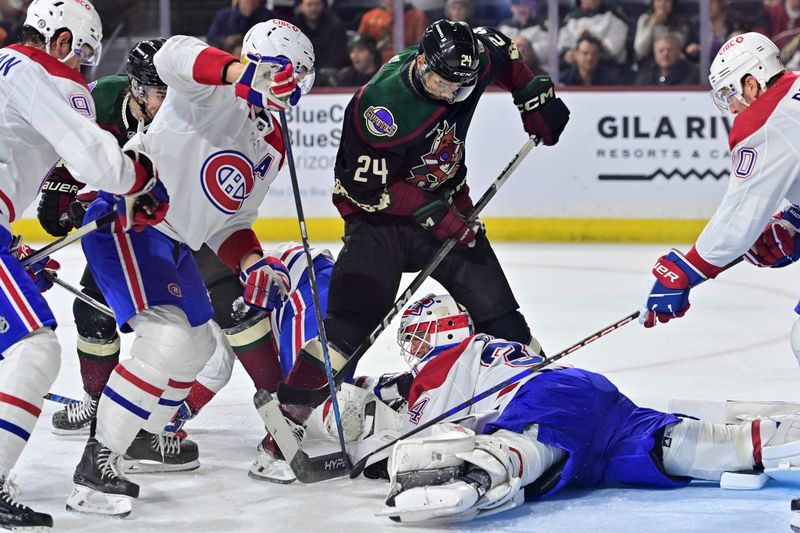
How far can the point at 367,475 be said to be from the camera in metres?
3.20

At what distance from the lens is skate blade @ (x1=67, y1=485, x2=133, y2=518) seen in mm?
2852

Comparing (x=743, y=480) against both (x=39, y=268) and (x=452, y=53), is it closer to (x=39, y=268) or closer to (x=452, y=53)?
(x=452, y=53)

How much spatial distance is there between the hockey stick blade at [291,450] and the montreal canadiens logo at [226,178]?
0.47 m

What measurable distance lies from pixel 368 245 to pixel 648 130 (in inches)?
155

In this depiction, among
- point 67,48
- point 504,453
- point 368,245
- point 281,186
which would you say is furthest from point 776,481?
point 281,186

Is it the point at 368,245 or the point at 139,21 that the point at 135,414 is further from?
the point at 139,21

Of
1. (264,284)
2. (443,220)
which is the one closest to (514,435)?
(264,284)

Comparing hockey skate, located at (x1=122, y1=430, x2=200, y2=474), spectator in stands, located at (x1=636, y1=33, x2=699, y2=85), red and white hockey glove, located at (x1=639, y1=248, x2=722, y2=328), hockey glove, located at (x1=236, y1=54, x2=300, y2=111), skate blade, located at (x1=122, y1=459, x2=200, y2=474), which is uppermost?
spectator in stands, located at (x1=636, y1=33, x2=699, y2=85)

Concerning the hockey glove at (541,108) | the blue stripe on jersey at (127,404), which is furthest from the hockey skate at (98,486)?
the hockey glove at (541,108)

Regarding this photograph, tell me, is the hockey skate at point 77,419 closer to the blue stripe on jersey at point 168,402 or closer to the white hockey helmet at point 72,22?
the blue stripe on jersey at point 168,402

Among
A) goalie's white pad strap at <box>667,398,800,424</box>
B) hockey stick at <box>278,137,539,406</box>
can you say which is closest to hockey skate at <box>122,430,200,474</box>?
A: hockey stick at <box>278,137,539,406</box>

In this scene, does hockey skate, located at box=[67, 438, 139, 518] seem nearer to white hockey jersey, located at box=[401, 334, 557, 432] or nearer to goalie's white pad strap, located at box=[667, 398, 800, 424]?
white hockey jersey, located at box=[401, 334, 557, 432]

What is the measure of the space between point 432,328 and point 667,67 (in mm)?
4450

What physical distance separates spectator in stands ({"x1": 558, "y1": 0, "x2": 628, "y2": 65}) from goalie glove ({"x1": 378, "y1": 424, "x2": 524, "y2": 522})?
4936 mm
